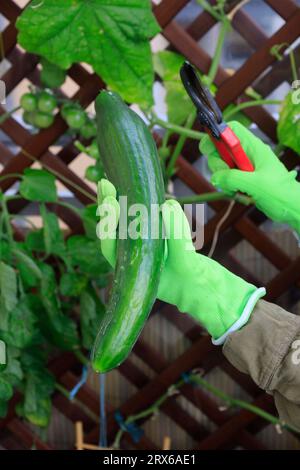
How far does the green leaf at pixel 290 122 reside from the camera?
2.96 feet

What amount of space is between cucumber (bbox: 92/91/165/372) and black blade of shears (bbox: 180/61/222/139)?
0.20ft

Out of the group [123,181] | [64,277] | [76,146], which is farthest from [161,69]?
[123,181]

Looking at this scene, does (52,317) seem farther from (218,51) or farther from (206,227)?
(218,51)

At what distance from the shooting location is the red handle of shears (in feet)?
2.16

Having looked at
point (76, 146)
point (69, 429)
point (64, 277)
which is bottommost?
point (69, 429)

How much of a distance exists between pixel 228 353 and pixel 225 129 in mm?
230

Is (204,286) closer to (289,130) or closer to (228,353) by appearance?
(228,353)

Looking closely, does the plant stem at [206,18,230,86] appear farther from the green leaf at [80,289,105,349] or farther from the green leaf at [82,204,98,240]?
the green leaf at [80,289,105,349]

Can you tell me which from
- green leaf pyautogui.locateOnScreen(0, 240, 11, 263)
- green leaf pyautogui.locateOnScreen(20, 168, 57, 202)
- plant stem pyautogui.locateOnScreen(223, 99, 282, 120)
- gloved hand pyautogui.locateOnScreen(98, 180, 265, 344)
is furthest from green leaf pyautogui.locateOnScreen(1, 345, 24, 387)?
plant stem pyautogui.locateOnScreen(223, 99, 282, 120)

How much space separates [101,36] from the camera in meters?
0.90

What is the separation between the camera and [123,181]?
612 millimetres

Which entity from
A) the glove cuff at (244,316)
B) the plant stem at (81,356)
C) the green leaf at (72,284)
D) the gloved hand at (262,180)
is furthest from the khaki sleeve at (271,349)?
the plant stem at (81,356)

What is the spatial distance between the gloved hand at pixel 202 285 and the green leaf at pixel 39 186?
395 mm
